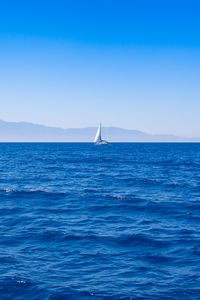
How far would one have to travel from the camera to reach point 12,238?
24.1 metres

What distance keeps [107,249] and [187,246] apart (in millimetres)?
4700

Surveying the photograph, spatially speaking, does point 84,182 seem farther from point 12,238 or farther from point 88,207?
point 12,238

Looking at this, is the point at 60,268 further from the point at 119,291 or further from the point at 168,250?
the point at 168,250

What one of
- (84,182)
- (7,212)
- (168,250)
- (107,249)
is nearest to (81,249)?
(107,249)

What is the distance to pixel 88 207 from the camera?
3475 centimetres

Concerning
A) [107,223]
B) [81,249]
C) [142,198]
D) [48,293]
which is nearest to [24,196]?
[142,198]

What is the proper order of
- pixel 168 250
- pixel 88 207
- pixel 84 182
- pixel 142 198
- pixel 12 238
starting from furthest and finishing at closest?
pixel 84 182 → pixel 142 198 → pixel 88 207 → pixel 12 238 → pixel 168 250

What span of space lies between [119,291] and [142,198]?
23.5m

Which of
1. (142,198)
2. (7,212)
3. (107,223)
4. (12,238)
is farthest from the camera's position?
(142,198)

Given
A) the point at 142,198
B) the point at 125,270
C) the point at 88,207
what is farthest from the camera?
the point at 142,198

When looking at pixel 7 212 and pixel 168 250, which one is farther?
pixel 7 212

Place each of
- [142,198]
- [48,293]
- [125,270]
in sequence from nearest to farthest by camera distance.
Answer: [48,293] → [125,270] → [142,198]

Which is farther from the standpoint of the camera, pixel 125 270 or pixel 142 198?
pixel 142 198

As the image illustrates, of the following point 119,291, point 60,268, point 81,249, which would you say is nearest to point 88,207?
point 81,249
